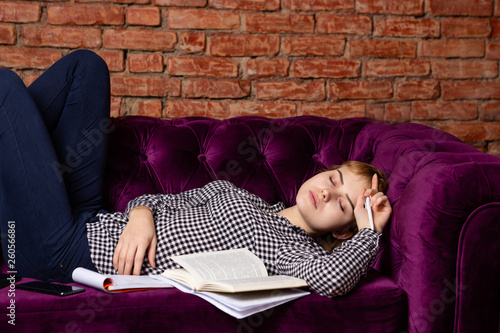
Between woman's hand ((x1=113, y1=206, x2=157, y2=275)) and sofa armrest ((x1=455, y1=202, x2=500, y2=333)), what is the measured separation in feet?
2.47

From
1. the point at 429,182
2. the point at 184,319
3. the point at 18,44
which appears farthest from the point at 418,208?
the point at 18,44

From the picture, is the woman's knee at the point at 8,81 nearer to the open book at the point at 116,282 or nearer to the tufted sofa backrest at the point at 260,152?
the tufted sofa backrest at the point at 260,152

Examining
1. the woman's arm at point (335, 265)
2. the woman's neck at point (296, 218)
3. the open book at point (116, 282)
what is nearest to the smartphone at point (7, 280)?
the open book at point (116, 282)

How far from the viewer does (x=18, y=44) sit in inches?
75.8

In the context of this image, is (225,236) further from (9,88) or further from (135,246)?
(9,88)

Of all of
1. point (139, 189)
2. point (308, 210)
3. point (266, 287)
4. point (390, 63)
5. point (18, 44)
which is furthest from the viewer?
point (390, 63)

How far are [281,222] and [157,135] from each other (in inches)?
22.6

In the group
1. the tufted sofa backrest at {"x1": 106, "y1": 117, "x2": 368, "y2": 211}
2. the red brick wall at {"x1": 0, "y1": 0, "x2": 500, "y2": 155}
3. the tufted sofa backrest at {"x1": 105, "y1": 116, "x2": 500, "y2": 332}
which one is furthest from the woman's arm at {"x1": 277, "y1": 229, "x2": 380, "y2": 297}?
the red brick wall at {"x1": 0, "y1": 0, "x2": 500, "y2": 155}

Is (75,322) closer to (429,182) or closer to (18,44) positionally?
(429,182)

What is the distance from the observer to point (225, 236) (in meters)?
1.30

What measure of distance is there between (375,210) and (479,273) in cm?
29

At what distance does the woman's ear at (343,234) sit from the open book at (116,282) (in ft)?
1.78

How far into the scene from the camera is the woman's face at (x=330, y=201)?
132cm

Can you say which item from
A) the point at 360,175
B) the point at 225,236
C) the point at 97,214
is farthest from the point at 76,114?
the point at 360,175
